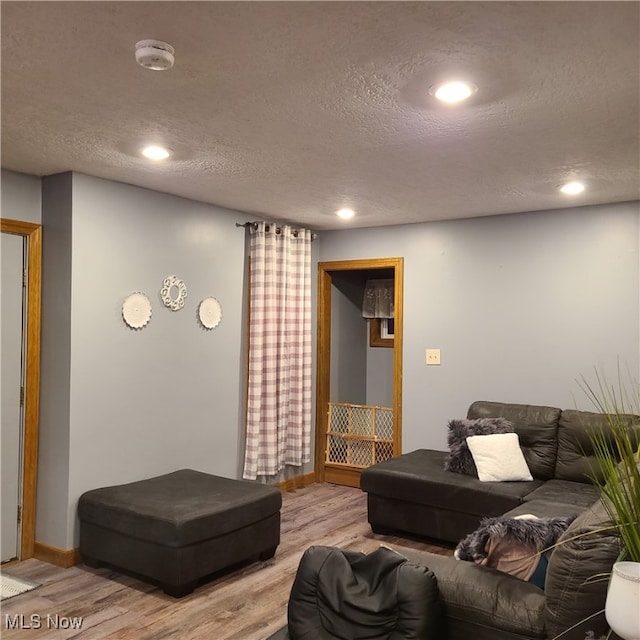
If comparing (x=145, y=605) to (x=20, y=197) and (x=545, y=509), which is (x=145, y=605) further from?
(x=20, y=197)

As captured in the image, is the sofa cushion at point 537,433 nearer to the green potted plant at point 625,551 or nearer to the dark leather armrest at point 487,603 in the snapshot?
the dark leather armrest at point 487,603

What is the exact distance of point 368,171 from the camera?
3.74 m

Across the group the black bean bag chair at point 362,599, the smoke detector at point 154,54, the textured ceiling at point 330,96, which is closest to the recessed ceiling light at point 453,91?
the textured ceiling at point 330,96

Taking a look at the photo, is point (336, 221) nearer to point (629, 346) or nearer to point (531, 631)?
point (629, 346)

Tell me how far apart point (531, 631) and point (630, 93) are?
6.75ft

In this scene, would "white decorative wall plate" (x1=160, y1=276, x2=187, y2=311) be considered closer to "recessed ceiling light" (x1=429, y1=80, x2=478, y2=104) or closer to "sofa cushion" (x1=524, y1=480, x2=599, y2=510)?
"recessed ceiling light" (x1=429, y1=80, x2=478, y2=104)

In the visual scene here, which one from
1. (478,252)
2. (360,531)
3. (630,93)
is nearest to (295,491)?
(360,531)

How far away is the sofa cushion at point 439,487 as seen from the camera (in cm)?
402

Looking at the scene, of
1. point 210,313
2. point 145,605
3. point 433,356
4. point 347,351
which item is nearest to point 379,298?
point 347,351

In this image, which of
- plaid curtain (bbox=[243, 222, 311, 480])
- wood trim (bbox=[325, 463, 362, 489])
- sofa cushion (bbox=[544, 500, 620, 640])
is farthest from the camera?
wood trim (bbox=[325, 463, 362, 489])

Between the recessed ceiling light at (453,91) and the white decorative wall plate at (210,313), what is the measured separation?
2.76m

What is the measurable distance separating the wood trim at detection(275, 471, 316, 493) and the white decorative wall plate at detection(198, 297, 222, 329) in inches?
65.2

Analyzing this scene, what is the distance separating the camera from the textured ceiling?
6.32 feet

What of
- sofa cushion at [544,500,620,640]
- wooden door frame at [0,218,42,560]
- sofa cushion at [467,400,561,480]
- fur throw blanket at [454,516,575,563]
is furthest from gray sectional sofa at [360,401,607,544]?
wooden door frame at [0,218,42,560]
